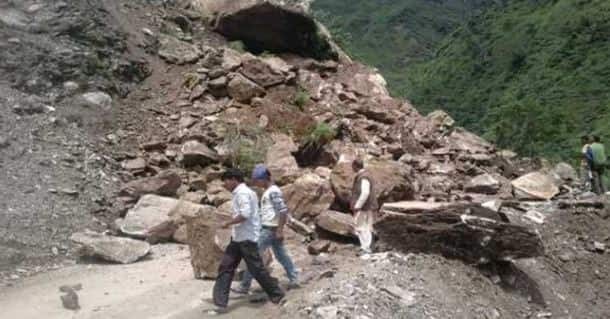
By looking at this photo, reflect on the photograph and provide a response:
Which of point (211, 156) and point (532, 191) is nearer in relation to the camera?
point (211, 156)

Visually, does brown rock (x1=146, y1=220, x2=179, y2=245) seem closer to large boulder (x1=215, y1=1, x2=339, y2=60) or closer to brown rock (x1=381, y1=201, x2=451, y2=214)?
brown rock (x1=381, y1=201, x2=451, y2=214)

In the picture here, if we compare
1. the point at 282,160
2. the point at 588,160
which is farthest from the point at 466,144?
the point at 282,160

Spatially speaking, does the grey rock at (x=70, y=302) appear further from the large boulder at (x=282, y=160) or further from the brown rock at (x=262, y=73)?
the brown rock at (x=262, y=73)

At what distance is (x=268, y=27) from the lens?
55.5 ft

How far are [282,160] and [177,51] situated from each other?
17.5 ft

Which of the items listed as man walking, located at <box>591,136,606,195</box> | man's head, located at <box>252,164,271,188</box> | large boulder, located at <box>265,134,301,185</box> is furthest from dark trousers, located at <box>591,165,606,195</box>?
man's head, located at <box>252,164,271,188</box>

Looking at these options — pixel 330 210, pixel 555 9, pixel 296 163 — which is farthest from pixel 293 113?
pixel 555 9

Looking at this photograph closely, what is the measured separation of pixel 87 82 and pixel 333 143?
520 cm

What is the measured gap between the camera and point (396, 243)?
8.58 metres

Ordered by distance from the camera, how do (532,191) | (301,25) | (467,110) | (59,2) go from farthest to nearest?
(467,110), (301,25), (59,2), (532,191)

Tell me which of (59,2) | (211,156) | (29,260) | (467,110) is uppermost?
(59,2)

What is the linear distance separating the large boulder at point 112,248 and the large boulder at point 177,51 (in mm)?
6925

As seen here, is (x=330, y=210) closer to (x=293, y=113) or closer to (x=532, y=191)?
(x=293, y=113)

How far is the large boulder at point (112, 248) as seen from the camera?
9016 mm
